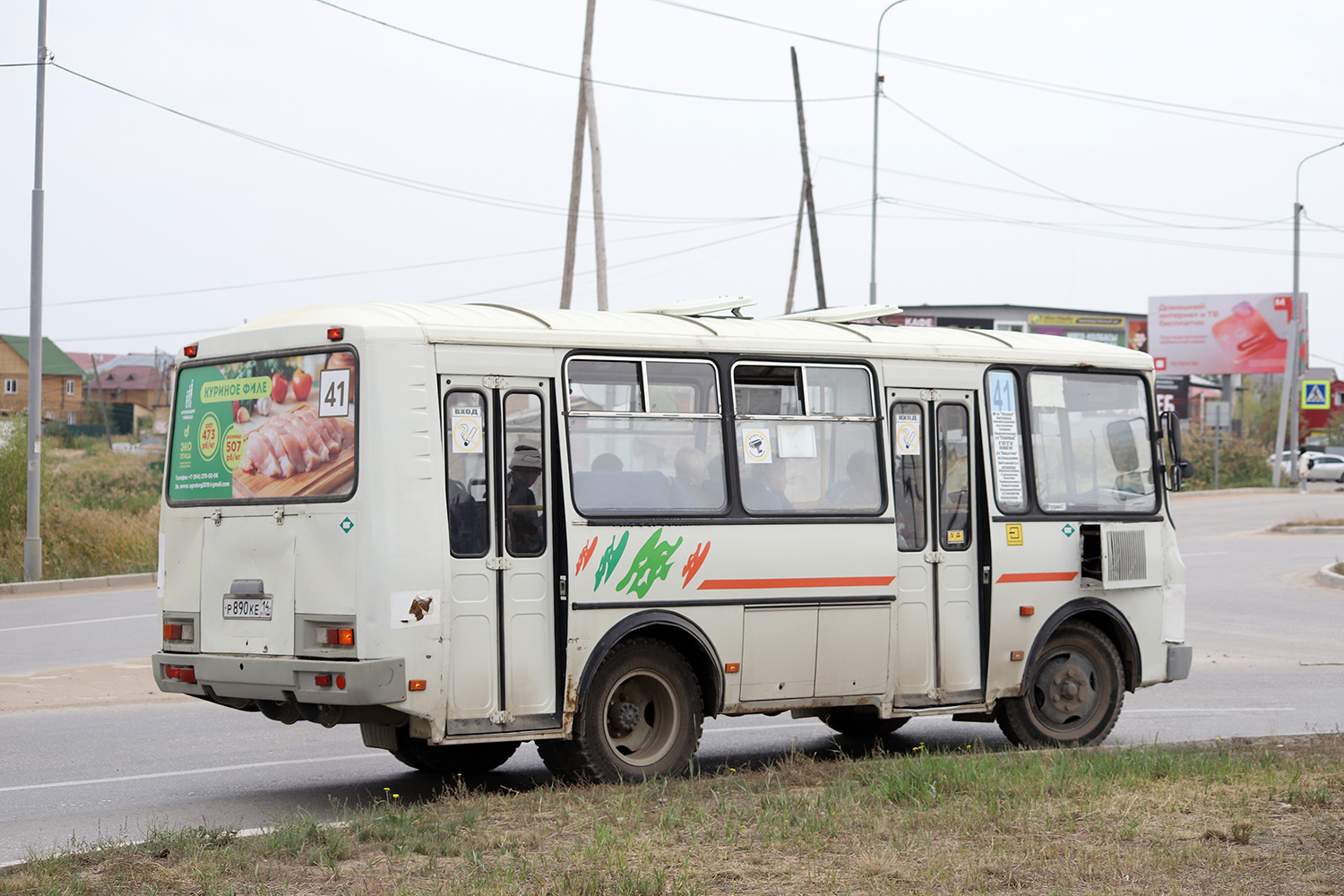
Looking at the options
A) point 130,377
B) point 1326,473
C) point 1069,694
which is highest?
point 130,377

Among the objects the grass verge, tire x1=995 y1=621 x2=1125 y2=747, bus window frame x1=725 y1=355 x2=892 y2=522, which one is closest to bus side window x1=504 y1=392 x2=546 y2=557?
bus window frame x1=725 y1=355 x2=892 y2=522

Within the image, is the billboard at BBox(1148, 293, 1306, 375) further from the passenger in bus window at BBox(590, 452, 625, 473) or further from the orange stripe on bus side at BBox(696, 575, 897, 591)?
the passenger in bus window at BBox(590, 452, 625, 473)

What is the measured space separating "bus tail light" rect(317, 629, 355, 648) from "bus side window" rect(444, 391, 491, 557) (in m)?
0.72

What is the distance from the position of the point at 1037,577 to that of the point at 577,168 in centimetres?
2036

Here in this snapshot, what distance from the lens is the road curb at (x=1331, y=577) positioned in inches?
934

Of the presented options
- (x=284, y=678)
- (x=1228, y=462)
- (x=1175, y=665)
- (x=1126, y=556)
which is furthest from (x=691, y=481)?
(x=1228, y=462)

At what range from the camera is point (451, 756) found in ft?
31.9

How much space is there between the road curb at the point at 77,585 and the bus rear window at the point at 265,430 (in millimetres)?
14939

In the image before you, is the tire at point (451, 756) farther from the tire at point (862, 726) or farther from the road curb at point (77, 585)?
the road curb at point (77, 585)

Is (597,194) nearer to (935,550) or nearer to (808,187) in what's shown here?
(808,187)

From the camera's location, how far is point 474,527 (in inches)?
336

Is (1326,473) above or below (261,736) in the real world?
above

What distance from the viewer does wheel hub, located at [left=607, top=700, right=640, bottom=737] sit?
361 inches

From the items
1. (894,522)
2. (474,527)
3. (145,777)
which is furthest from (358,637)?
(894,522)
